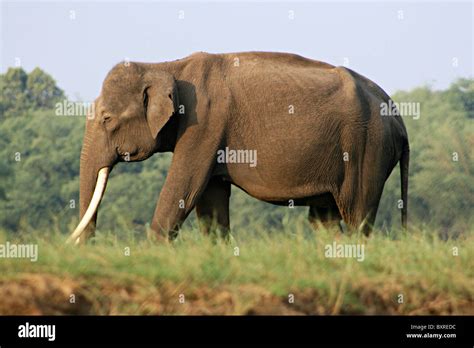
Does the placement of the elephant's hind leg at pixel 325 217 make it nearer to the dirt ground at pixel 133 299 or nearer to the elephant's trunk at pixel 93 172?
the elephant's trunk at pixel 93 172

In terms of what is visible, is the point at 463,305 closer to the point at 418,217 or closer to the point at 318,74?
the point at 318,74

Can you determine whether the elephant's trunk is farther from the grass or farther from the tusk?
the grass

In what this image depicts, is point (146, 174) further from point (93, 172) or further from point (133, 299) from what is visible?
point (133, 299)

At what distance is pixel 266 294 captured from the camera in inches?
373

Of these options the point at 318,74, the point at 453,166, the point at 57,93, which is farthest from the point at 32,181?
the point at 318,74

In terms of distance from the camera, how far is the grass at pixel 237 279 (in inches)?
365

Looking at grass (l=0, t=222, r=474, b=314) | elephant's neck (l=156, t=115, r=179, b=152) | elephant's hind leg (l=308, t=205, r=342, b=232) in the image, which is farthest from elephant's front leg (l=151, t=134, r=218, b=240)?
elephant's hind leg (l=308, t=205, r=342, b=232)

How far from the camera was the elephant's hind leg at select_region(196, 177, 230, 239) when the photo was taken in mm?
12648

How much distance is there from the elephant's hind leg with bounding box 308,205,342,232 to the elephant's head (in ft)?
7.48

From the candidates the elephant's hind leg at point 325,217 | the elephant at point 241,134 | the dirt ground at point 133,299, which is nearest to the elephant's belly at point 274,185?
the elephant at point 241,134

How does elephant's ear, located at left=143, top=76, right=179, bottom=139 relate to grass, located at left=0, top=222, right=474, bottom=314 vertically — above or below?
above

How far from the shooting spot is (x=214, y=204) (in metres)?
12.7

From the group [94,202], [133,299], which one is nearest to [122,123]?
[94,202]

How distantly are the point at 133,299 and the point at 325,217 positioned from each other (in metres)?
4.51
